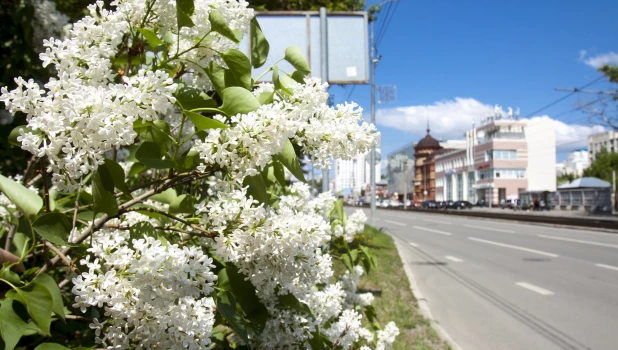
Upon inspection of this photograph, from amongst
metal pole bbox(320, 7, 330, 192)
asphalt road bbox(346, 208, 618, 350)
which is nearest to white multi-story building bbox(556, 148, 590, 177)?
asphalt road bbox(346, 208, 618, 350)

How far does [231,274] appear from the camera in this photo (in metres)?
1.32

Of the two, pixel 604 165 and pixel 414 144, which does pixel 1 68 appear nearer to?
pixel 604 165

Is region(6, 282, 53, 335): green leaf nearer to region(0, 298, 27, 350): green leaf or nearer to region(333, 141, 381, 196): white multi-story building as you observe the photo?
region(0, 298, 27, 350): green leaf

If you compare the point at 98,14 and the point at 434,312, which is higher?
the point at 98,14

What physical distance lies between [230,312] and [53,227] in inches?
18.5

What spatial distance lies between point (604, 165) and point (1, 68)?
80905mm

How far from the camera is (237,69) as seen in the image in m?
1.34

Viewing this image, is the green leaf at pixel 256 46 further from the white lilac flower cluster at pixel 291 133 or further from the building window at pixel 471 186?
the building window at pixel 471 186

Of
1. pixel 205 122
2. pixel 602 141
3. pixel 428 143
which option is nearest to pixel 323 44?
pixel 205 122

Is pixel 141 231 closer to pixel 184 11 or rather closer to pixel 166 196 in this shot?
pixel 166 196

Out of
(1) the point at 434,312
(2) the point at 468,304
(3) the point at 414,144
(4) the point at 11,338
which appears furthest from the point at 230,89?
(3) the point at 414,144

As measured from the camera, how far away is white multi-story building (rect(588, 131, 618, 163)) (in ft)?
385

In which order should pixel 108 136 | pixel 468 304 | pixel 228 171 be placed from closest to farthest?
pixel 108 136
pixel 228 171
pixel 468 304

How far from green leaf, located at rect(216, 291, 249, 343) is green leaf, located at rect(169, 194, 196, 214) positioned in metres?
0.34
